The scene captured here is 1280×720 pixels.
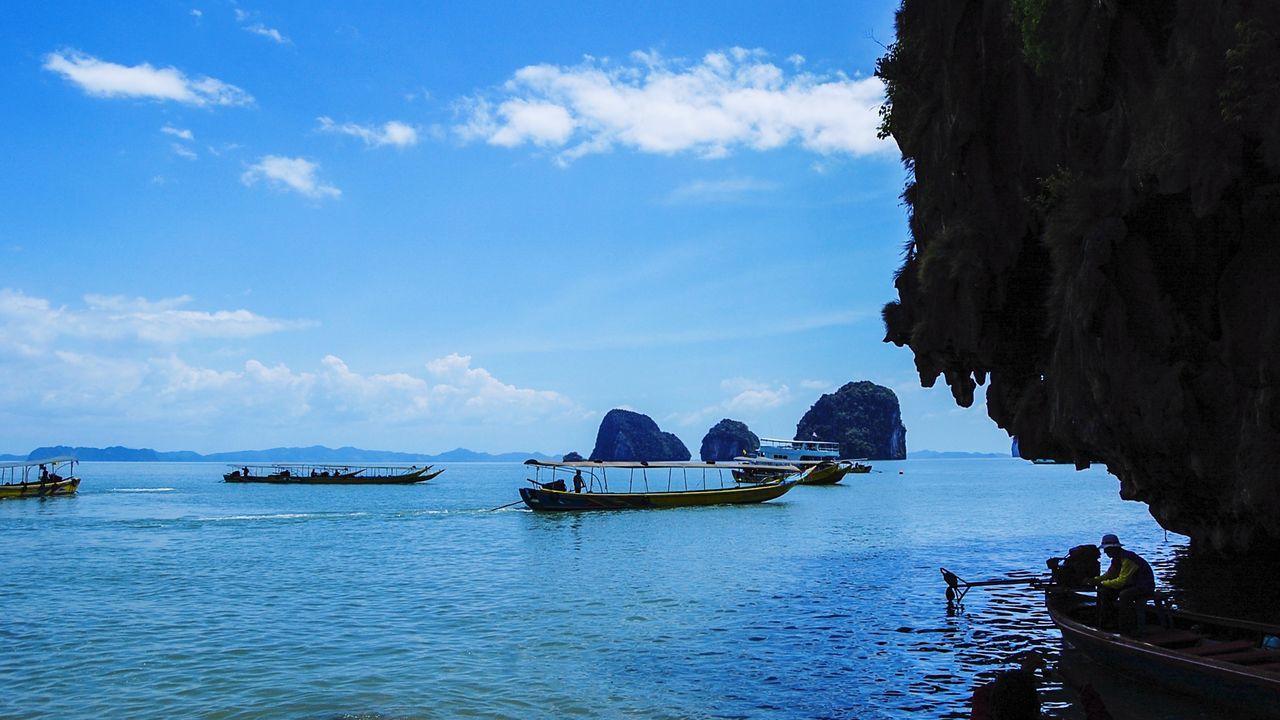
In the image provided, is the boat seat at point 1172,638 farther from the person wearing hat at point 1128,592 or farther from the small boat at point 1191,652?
the person wearing hat at point 1128,592

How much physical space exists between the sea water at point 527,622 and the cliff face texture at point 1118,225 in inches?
205

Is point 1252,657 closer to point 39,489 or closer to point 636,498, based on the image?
point 636,498

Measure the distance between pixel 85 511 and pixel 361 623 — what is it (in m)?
59.0

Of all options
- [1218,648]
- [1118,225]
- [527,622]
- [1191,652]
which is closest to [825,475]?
[527,622]

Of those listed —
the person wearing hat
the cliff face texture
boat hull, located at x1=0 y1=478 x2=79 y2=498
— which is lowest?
boat hull, located at x1=0 y1=478 x2=79 y2=498

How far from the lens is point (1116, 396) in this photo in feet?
57.5

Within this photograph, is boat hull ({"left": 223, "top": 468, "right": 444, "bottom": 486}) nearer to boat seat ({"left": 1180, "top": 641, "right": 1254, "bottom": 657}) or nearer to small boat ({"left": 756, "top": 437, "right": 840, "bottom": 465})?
small boat ({"left": 756, "top": 437, "right": 840, "bottom": 465})

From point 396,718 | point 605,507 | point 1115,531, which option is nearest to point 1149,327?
point 396,718

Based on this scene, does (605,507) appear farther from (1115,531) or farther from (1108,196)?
(1108,196)

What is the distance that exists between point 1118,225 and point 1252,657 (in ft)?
26.8

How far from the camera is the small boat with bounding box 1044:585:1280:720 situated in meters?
11.0

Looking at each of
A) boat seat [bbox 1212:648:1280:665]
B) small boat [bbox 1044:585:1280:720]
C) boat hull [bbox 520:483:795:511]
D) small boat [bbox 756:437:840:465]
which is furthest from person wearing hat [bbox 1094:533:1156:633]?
small boat [bbox 756:437:840:465]

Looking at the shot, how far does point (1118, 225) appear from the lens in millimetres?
16297

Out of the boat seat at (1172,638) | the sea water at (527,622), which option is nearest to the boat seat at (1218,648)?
the boat seat at (1172,638)
